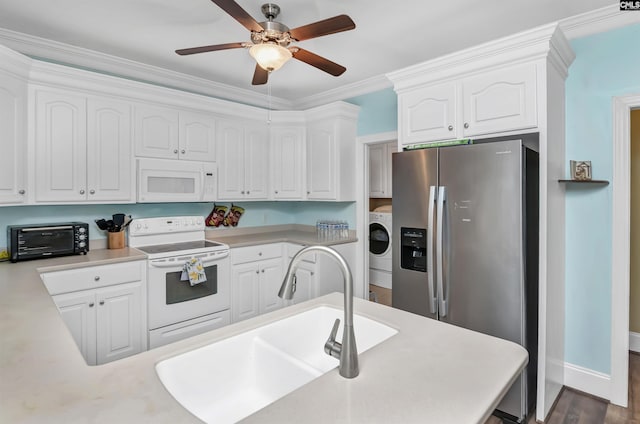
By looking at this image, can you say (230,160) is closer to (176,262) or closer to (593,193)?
(176,262)

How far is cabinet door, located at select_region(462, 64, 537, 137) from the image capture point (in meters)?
2.07

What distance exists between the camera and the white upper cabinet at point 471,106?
2094 mm

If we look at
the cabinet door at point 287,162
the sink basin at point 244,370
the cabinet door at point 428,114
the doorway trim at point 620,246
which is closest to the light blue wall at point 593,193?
the doorway trim at point 620,246

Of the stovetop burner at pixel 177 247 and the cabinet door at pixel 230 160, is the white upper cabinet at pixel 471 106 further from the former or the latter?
the stovetop burner at pixel 177 247

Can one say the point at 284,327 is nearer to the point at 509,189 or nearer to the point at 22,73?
the point at 509,189

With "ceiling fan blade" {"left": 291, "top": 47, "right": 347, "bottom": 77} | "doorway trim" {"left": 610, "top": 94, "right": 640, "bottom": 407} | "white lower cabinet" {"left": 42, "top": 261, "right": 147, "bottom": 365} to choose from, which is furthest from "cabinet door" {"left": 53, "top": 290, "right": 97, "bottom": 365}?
"doorway trim" {"left": 610, "top": 94, "right": 640, "bottom": 407}

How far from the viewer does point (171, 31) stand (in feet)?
7.97

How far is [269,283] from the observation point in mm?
3492

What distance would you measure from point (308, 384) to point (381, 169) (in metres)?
4.15

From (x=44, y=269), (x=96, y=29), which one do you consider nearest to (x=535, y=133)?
(x=96, y=29)

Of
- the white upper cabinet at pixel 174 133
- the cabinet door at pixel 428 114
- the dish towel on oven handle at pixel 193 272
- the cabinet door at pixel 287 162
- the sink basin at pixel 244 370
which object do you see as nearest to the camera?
the sink basin at pixel 244 370

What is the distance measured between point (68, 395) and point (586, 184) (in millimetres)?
2930

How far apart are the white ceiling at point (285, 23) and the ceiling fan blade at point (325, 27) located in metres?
0.43

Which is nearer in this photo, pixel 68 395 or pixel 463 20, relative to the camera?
pixel 68 395
